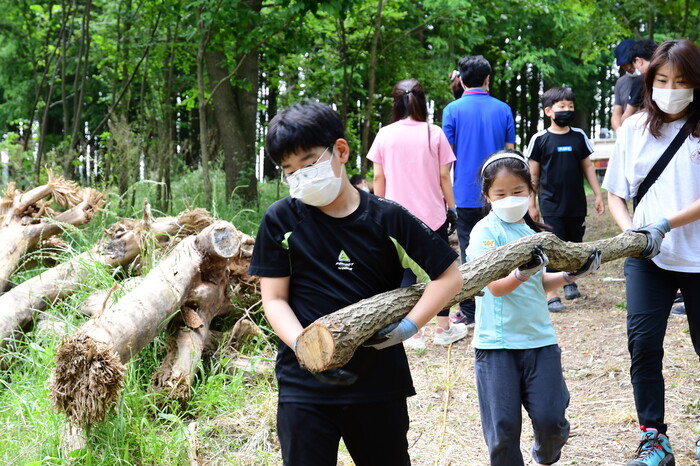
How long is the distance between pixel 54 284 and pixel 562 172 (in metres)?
4.62

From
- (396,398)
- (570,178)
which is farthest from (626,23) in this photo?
(396,398)

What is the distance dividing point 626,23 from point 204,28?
6045 mm

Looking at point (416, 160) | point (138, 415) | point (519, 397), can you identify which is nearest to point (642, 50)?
point (416, 160)

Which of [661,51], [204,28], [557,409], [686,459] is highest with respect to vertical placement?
[204,28]

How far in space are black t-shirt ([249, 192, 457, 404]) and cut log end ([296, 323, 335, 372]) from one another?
5.6 inches

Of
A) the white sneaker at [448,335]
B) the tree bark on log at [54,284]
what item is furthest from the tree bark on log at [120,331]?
the white sneaker at [448,335]

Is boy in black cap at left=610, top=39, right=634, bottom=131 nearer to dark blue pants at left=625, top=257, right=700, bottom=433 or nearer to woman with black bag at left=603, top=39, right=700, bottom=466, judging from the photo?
woman with black bag at left=603, top=39, right=700, bottom=466

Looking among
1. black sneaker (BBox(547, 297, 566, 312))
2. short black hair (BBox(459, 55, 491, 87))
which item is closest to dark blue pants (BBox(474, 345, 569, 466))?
short black hair (BBox(459, 55, 491, 87))

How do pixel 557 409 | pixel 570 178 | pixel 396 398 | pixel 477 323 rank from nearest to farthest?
pixel 396 398
pixel 557 409
pixel 477 323
pixel 570 178

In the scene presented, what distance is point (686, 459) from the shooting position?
3924mm

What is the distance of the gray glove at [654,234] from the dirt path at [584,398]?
116 cm

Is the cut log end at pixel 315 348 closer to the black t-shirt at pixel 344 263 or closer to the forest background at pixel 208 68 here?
the black t-shirt at pixel 344 263

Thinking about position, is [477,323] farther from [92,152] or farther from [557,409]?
[92,152]

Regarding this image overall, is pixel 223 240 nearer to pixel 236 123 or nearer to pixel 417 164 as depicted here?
pixel 417 164
